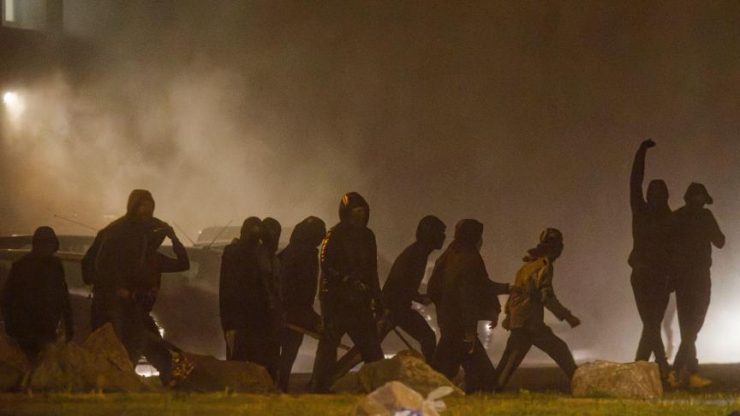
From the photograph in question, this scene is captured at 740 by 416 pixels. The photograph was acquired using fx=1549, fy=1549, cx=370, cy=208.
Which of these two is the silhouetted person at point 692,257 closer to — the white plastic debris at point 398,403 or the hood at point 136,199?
the hood at point 136,199

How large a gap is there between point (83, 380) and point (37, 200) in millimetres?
26312

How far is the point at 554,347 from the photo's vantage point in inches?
497

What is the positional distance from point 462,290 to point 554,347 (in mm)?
1062

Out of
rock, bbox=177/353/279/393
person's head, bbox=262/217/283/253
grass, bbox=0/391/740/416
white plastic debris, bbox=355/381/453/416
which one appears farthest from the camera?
person's head, bbox=262/217/283/253

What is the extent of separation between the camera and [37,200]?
3622cm

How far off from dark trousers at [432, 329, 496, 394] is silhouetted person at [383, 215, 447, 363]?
196mm

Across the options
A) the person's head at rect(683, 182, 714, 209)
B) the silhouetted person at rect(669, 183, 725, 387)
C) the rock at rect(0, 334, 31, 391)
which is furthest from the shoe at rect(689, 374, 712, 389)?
the rock at rect(0, 334, 31, 391)

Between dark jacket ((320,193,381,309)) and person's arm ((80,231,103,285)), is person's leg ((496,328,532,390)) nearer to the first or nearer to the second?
dark jacket ((320,193,381,309))

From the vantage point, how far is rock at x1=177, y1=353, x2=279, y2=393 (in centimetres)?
1124

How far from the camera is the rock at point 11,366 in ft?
35.3

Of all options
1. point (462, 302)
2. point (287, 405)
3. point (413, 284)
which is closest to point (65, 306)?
point (287, 405)

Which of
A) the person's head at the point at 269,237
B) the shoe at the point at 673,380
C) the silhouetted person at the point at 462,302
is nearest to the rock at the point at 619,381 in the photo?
the silhouetted person at the point at 462,302

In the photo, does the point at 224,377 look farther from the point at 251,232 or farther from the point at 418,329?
the point at 418,329

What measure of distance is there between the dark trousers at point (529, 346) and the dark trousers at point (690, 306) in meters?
1.10
